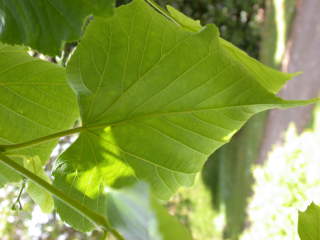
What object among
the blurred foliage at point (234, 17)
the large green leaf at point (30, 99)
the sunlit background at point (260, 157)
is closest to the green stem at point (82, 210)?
the large green leaf at point (30, 99)

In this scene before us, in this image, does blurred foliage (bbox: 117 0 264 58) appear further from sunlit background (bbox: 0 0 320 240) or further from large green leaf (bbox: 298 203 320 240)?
large green leaf (bbox: 298 203 320 240)

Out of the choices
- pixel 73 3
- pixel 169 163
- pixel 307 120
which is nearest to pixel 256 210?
pixel 307 120

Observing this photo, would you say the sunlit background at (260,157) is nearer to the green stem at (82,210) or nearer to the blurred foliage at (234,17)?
the blurred foliage at (234,17)

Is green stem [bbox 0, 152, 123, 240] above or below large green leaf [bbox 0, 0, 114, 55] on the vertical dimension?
below

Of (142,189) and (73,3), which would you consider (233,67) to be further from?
(142,189)

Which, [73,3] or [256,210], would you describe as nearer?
[73,3]

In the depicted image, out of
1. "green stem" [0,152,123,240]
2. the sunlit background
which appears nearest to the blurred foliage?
the sunlit background

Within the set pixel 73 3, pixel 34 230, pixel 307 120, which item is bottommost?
pixel 34 230
